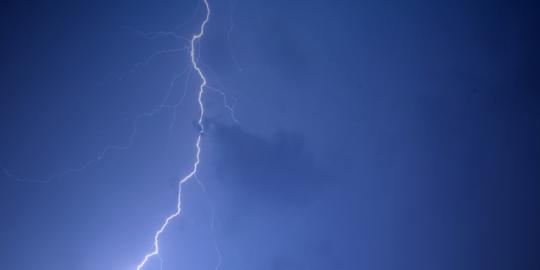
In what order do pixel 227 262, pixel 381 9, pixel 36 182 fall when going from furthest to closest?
pixel 227 262, pixel 381 9, pixel 36 182

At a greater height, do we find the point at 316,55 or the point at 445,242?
the point at 316,55

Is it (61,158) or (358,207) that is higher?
(61,158)

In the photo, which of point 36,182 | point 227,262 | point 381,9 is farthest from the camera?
point 227,262

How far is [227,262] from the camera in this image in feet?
8.71

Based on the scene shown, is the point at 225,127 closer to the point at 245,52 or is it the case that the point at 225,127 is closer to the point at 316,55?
the point at 245,52

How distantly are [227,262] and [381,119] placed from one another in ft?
5.90

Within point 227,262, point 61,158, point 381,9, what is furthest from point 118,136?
point 381,9

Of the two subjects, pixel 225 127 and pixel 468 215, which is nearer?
pixel 225 127

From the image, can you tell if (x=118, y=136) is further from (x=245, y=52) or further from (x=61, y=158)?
(x=245, y=52)

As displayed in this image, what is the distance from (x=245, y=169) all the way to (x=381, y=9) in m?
1.70

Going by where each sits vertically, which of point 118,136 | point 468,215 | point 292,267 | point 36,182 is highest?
point 118,136

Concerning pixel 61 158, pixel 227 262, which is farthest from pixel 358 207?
pixel 61 158

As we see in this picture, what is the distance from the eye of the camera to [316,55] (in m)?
2.51

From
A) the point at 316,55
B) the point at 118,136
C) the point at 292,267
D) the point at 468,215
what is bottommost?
Answer: the point at 292,267
